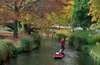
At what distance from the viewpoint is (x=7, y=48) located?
33.5 m

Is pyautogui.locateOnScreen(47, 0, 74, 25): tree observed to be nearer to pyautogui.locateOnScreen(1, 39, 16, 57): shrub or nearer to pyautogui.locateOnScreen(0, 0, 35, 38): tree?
pyautogui.locateOnScreen(0, 0, 35, 38): tree

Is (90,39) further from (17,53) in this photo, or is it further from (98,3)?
(17,53)

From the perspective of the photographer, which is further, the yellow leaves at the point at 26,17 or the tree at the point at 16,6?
the yellow leaves at the point at 26,17

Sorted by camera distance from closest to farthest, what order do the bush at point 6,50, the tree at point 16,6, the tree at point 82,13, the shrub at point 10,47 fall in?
the bush at point 6,50 → the shrub at point 10,47 → the tree at point 16,6 → the tree at point 82,13

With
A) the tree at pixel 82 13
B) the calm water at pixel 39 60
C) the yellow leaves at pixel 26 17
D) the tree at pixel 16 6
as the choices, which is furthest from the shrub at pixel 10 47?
the tree at pixel 82 13

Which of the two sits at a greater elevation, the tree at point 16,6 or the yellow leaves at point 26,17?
the tree at point 16,6

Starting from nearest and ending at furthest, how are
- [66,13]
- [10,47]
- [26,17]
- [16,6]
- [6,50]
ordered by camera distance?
[6,50]
[10,47]
[16,6]
[26,17]
[66,13]

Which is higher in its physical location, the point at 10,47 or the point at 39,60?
the point at 10,47

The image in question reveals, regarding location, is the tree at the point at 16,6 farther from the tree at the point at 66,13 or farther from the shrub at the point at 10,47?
the tree at the point at 66,13

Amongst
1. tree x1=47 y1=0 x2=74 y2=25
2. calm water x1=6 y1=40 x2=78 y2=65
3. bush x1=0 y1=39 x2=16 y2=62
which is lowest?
calm water x1=6 y1=40 x2=78 y2=65

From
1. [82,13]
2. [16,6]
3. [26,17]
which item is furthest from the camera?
[82,13]

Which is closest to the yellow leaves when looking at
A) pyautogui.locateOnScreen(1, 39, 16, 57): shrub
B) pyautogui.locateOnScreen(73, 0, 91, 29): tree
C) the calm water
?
the calm water

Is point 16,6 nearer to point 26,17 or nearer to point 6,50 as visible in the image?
point 26,17

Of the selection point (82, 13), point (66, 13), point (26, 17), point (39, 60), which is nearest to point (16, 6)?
point (26, 17)
